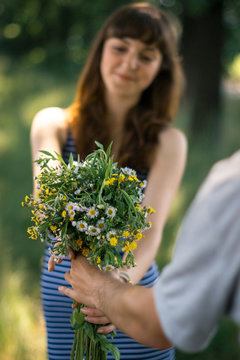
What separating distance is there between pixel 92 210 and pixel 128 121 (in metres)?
1.17

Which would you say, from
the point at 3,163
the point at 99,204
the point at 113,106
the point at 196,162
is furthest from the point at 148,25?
the point at 196,162

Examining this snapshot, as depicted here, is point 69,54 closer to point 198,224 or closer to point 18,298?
point 18,298

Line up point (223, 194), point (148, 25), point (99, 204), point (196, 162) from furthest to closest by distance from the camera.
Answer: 1. point (196, 162)
2. point (148, 25)
3. point (99, 204)
4. point (223, 194)

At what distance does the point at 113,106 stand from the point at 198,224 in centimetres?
156

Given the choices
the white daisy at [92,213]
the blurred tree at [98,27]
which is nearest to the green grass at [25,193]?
the blurred tree at [98,27]

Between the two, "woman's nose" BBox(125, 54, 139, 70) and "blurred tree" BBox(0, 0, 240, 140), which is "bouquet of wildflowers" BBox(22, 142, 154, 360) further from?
"blurred tree" BBox(0, 0, 240, 140)

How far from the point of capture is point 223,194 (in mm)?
959

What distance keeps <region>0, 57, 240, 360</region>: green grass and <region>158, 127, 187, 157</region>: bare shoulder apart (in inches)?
76.9

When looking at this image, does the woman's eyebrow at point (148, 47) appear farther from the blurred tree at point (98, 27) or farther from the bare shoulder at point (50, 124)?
the blurred tree at point (98, 27)

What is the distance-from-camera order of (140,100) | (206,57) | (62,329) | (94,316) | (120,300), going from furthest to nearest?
(206,57)
(140,100)
(62,329)
(94,316)
(120,300)

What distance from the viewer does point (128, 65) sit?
2223mm

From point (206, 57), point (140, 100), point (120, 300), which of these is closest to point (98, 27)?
point (206, 57)

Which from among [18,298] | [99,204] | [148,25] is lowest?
[18,298]

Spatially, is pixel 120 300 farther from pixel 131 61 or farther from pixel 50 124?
pixel 131 61
